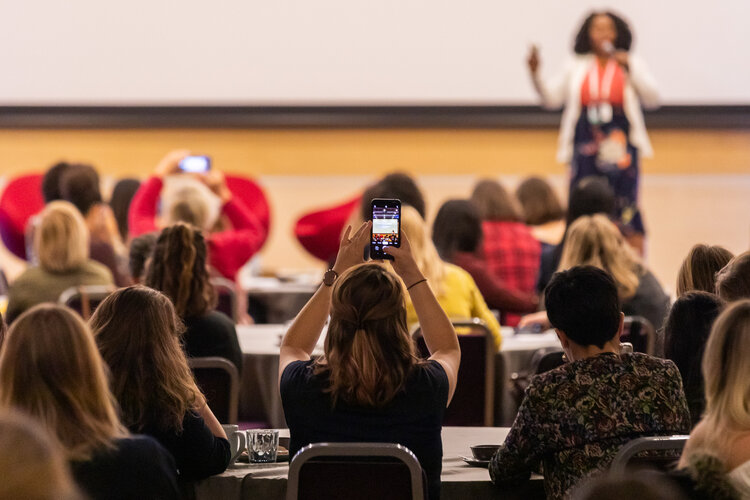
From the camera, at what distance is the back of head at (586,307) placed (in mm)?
2727

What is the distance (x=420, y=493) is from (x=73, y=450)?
694 millimetres

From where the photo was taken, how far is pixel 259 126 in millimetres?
10047

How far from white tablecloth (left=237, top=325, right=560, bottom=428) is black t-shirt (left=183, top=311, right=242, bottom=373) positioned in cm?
56

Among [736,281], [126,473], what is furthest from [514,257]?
[126,473]

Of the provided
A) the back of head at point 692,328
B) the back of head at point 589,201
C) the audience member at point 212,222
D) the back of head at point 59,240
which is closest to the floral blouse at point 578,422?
the back of head at point 692,328

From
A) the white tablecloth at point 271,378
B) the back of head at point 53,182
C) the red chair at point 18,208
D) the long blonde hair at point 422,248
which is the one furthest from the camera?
the red chair at point 18,208

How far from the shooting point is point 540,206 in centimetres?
703

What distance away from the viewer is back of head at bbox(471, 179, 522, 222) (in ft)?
20.8

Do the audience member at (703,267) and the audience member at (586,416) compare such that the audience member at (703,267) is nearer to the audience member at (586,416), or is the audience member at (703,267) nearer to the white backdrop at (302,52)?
the audience member at (586,416)

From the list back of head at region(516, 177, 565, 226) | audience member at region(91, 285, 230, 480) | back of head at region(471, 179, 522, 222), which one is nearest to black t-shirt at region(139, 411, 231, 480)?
audience member at region(91, 285, 230, 480)

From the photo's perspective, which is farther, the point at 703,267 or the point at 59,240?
the point at 59,240

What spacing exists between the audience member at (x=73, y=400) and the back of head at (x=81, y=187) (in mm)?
4393

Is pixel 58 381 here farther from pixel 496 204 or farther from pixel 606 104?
pixel 606 104

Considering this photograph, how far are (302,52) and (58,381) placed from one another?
790 centimetres
